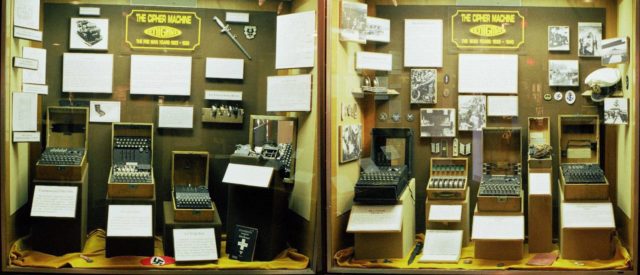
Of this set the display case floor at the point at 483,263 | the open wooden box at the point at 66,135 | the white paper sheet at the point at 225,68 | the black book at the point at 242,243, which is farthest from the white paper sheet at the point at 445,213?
the open wooden box at the point at 66,135

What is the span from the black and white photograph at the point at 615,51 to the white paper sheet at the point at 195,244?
2.82 meters

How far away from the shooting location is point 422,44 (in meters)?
4.88

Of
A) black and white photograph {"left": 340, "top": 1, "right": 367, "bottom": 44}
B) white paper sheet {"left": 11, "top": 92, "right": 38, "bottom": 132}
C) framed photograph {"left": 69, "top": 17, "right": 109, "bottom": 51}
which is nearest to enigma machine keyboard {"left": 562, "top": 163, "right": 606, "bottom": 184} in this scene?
black and white photograph {"left": 340, "top": 1, "right": 367, "bottom": 44}

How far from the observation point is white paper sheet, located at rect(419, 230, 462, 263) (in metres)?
4.56

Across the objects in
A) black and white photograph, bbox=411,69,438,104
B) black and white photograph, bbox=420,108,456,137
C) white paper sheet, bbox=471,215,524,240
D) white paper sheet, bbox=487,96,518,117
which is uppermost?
black and white photograph, bbox=411,69,438,104

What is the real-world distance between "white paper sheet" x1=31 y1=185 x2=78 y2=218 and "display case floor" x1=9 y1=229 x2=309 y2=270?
0.21 m

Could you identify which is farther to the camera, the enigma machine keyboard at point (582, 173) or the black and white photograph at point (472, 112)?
the black and white photograph at point (472, 112)

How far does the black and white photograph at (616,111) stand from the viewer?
4496 millimetres

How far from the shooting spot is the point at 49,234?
4.63 m

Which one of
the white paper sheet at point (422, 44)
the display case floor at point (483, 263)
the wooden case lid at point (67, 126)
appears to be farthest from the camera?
the white paper sheet at point (422, 44)

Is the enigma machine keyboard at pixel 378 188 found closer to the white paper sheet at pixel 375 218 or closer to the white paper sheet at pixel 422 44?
the white paper sheet at pixel 375 218

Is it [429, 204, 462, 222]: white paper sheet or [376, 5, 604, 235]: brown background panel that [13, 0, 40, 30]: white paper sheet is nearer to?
[376, 5, 604, 235]: brown background panel

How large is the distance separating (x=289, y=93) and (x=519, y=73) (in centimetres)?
157

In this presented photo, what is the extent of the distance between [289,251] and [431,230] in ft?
3.16
